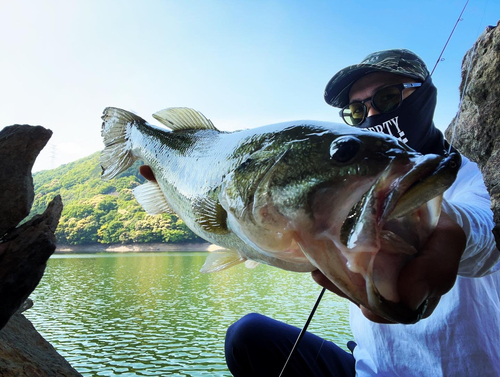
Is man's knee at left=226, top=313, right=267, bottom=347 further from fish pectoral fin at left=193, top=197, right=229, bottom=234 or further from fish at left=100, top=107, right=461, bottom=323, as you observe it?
fish pectoral fin at left=193, top=197, right=229, bottom=234

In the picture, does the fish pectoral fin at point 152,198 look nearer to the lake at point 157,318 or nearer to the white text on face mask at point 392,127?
the white text on face mask at point 392,127

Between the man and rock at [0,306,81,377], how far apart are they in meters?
1.56

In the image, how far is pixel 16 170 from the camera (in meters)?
3.21

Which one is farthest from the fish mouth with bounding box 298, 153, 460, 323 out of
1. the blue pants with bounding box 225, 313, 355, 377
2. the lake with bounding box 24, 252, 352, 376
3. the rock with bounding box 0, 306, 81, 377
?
the lake with bounding box 24, 252, 352, 376

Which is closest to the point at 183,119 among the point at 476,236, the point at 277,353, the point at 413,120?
the point at 476,236

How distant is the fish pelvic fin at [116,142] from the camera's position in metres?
3.02

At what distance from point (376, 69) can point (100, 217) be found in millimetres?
80912

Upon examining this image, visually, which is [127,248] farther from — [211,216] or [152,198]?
[211,216]

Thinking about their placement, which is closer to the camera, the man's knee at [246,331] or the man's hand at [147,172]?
the man's hand at [147,172]

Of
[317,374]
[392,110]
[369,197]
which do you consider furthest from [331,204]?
[317,374]

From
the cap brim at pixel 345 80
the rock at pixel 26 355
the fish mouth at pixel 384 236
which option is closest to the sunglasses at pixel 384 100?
the cap brim at pixel 345 80

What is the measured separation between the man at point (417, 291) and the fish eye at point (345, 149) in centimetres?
37

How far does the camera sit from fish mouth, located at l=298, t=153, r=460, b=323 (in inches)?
38.6

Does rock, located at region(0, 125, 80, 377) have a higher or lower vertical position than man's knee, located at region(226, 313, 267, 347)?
higher
